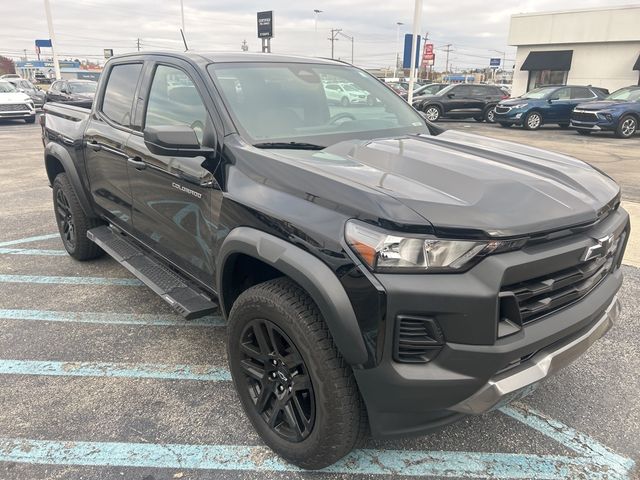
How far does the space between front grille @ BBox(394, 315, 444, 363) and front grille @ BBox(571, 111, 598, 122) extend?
16450 mm

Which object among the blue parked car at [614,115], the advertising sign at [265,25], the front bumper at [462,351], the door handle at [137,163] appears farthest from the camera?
the advertising sign at [265,25]

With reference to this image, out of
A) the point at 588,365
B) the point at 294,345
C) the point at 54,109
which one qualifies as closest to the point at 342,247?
the point at 294,345

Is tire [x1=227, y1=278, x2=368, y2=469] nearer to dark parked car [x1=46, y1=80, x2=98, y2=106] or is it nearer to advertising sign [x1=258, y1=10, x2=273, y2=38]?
dark parked car [x1=46, y1=80, x2=98, y2=106]

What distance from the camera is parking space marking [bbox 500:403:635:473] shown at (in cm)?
239

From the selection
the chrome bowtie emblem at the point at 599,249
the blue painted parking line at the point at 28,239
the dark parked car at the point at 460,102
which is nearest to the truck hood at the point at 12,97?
the dark parked car at the point at 460,102

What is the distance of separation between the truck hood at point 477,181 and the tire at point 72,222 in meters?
2.84

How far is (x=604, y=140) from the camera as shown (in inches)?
605

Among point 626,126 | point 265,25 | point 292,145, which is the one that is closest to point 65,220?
point 292,145

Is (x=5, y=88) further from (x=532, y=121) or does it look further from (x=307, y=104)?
(x=307, y=104)

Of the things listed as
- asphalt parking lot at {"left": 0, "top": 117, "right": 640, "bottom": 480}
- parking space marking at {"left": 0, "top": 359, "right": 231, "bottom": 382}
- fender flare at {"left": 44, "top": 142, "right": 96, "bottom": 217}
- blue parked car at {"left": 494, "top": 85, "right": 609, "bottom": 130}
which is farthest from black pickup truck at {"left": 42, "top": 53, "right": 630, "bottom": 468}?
blue parked car at {"left": 494, "top": 85, "right": 609, "bottom": 130}

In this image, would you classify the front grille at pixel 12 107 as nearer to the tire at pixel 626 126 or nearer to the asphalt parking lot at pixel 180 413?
the asphalt parking lot at pixel 180 413

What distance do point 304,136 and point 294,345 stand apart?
1299 mm

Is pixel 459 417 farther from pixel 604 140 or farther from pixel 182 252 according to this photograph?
pixel 604 140

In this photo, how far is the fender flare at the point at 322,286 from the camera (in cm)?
187
